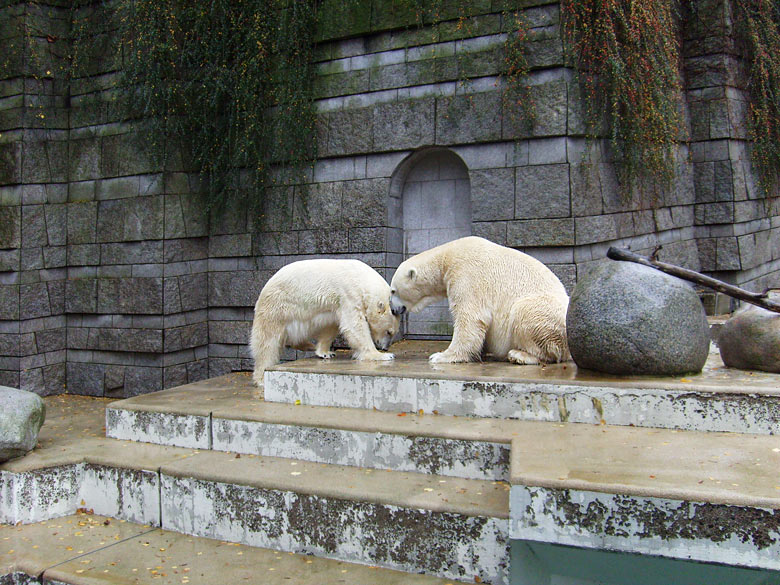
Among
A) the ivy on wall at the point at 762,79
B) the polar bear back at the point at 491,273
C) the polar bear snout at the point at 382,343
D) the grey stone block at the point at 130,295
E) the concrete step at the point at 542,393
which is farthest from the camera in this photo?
the ivy on wall at the point at 762,79

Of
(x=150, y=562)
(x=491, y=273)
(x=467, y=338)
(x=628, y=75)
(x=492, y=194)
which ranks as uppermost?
(x=628, y=75)

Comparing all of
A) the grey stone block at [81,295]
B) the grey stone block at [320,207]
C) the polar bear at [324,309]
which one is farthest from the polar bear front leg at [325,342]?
the grey stone block at [81,295]

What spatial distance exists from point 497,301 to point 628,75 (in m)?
3.08

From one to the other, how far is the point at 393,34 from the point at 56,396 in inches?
243

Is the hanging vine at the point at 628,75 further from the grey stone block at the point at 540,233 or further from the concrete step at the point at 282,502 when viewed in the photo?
the concrete step at the point at 282,502

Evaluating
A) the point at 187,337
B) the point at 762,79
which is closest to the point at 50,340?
the point at 187,337

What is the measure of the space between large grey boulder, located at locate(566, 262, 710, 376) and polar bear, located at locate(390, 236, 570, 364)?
25.0 inches

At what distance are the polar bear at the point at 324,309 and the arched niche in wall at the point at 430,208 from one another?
1.82m

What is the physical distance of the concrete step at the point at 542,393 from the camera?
384cm

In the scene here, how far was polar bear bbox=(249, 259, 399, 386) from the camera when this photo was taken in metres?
5.64

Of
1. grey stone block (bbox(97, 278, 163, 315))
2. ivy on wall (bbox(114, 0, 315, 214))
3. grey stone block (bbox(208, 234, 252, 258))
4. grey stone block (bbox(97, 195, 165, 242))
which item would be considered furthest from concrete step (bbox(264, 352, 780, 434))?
grey stone block (bbox(97, 195, 165, 242))

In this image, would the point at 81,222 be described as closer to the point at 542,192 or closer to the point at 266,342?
the point at 266,342

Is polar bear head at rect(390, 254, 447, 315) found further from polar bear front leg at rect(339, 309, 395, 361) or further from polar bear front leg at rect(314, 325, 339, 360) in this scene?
polar bear front leg at rect(314, 325, 339, 360)

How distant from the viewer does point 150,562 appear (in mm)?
Answer: 3830
